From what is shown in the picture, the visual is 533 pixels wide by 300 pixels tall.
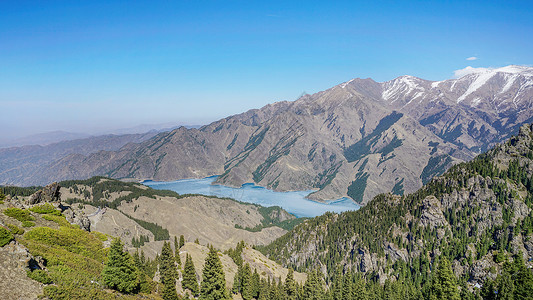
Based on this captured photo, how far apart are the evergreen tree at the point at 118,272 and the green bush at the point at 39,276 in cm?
778

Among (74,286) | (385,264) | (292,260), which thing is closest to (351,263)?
(385,264)

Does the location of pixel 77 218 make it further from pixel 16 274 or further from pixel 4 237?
A: pixel 16 274

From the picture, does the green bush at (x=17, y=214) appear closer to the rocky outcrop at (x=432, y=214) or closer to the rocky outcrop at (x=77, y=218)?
the rocky outcrop at (x=77, y=218)

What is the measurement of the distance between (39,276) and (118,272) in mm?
9521

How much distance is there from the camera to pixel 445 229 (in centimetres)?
15550

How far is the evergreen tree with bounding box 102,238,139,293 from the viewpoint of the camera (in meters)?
38.2

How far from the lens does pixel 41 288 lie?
29.5m

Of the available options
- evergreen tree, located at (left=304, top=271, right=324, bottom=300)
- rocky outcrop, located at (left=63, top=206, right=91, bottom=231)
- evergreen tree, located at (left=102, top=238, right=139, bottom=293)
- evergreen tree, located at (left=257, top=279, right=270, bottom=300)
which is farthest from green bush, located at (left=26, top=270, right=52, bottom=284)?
evergreen tree, located at (left=304, top=271, right=324, bottom=300)

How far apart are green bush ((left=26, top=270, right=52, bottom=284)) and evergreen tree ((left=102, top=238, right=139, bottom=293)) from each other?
7784mm

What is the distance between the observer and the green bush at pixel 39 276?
29.8 meters

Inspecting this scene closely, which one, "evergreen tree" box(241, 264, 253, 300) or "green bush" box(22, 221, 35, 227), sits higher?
"green bush" box(22, 221, 35, 227)

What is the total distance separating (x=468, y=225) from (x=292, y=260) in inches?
3694

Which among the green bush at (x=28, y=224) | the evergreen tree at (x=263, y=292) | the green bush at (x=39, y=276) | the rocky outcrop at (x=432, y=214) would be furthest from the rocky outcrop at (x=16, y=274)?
the rocky outcrop at (x=432, y=214)

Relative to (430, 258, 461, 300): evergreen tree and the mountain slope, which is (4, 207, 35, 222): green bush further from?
the mountain slope
